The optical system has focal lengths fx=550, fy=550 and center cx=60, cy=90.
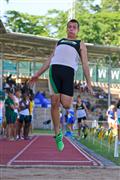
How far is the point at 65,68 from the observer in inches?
302

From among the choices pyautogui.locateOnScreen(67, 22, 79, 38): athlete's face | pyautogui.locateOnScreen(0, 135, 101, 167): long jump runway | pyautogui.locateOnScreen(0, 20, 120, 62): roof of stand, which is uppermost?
pyautogui.locateOnScreen(0, 20, 120, 62): roof of stand

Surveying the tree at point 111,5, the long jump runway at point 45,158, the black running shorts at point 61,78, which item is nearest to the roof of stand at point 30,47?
the long jump runway at point 45,158

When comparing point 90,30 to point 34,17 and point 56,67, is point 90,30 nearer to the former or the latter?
point 34,17

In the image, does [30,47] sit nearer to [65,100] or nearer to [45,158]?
[45,158]

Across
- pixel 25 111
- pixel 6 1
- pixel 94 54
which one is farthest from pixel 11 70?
pixel 6 1

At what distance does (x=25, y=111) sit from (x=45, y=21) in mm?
38488

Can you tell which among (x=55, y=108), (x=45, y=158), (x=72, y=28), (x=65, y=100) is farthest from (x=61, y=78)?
(x=45, y=158)

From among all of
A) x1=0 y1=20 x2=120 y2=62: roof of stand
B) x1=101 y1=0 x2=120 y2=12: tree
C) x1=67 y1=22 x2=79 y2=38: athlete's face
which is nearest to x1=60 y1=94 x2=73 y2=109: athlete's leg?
x1=67 y1=22 x2=79 y2=38: athlete's face

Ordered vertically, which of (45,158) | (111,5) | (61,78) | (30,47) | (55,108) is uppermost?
(111,5)

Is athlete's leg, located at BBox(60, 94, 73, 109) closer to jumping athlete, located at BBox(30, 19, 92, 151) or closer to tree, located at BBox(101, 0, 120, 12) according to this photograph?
jumping athlete, located at BBox(30, 19, 92, 151)

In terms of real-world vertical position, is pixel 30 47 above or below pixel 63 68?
above

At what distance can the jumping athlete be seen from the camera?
7645mm

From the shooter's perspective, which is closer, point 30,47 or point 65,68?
point 65,68

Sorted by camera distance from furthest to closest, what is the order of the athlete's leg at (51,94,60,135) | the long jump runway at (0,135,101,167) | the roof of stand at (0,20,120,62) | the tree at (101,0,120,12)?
1. the tree at (101,0,120,12)
2. the roof of stand at (0,20,120,62)
3. the long jump runway at (0,135,101,167)
4. the athlete's leg at (51,94,60,135)
